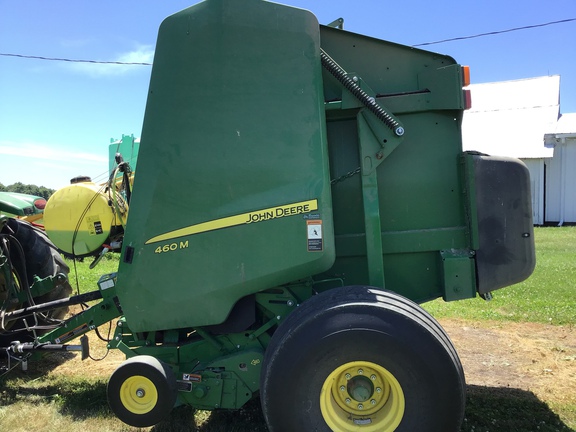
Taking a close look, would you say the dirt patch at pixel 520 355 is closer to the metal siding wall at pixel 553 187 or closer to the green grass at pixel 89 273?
the green grass at pixel 89 273

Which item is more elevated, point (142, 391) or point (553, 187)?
point (142, 391)

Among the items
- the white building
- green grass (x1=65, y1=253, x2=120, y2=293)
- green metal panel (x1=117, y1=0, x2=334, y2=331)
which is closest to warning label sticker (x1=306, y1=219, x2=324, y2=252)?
green metal panel (x1=117, y1=0, x2=334, y2=331)

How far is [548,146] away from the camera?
56.9 ft

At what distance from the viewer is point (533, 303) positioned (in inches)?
241

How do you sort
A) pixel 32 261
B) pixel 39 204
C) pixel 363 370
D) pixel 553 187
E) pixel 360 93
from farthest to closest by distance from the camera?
1. pixel 553 187
2. pixel 39 204
3. pixel 32 261
4. pixel 360 93
5. pixel 363 370

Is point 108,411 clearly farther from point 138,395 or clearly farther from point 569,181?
point 569,181

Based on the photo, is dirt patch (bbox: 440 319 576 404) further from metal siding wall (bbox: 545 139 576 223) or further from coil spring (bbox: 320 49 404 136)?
metal siding wall (bbox: 545 139 576 223)

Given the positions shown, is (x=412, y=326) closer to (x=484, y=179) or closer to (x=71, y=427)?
(x=484, y=179)

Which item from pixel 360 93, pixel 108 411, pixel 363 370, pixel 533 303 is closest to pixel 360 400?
pixel 363 370

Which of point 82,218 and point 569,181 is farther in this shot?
point 569,181

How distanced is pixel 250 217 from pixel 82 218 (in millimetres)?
1463

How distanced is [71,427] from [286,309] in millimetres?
1864

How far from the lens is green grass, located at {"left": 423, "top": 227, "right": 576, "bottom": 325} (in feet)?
18.3

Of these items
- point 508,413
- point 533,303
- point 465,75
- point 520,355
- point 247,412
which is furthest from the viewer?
point 533,303
